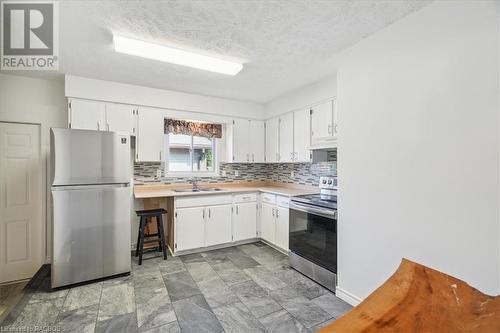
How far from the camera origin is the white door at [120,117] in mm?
3166

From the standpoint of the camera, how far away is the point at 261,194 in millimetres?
3971

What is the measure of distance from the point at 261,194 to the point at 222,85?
6.02 feet

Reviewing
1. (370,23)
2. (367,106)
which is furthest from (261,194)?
(370,23)

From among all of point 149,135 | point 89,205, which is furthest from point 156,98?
point 89,205

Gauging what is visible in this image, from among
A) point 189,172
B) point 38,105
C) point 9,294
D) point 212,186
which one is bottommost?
point 9,294

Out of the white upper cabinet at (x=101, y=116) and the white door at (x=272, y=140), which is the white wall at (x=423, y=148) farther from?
the white upper cabinet at (x=101, y=116)

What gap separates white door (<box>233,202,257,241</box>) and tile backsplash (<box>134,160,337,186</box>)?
0.74m

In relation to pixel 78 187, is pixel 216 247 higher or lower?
lower

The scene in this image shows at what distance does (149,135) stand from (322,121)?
2.46m

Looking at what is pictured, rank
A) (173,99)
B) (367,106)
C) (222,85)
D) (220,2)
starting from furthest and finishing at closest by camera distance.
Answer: (173,99) → (222,85) → (367,106) → (220,2)

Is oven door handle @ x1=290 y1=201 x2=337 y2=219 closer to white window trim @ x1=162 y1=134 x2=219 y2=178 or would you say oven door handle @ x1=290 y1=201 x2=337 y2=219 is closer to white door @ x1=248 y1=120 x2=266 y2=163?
white door @ x1=248 y1=120 x2=266 y2=163

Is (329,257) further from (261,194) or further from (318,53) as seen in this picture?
(318,53)

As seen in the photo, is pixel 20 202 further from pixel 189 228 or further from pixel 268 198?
pixel 268 198

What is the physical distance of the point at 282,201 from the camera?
3459 millimetres
